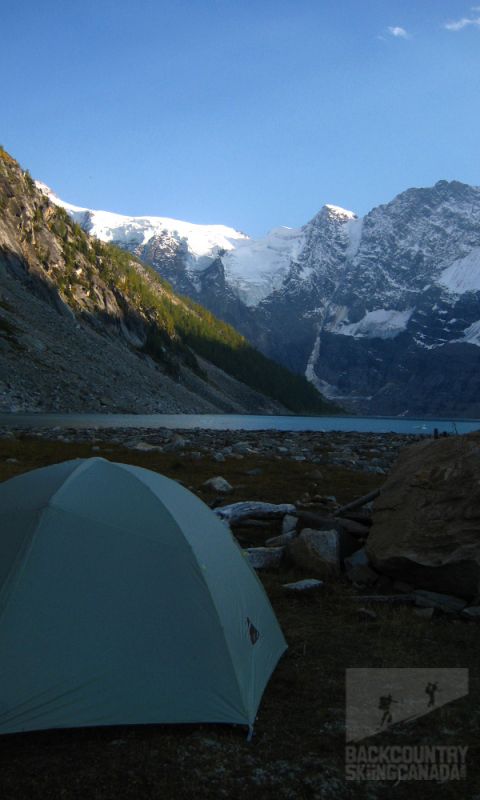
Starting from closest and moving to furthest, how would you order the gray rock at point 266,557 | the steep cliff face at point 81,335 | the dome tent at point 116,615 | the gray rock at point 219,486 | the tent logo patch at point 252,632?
the dome tent at point 116,615
the tent logo patch at point 252,632
the gray rock at point 266,557
the gray rock at point 219,486
the steep cliff face at point 81,335

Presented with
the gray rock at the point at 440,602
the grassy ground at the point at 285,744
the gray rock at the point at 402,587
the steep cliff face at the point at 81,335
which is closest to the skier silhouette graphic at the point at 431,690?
the grassy ground at the point at 285,744

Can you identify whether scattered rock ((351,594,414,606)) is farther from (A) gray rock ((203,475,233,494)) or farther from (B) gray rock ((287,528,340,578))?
(A) gray rock ((203,475,233,494))

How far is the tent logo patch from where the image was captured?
19.5 ft

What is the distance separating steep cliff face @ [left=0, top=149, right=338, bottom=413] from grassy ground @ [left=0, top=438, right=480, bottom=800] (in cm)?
5805

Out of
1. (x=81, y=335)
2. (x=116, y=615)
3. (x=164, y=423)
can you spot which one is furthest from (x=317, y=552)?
(x=81, y=335)

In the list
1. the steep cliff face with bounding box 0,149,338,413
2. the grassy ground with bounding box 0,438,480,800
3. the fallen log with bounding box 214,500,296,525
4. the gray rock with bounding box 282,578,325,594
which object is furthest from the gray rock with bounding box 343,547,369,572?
the steep cliff face with bounding box 0,149,338,413

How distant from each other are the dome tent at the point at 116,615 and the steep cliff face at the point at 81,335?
57613mm

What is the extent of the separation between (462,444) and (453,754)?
5696 mm

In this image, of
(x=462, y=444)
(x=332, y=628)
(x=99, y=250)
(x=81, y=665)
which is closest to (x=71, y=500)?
(x=81, y=665)

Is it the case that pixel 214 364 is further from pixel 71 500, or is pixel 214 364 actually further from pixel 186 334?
pixel 71 500

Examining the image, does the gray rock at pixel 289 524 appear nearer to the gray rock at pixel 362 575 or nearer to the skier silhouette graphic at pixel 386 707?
the gray rock at pixel 362 575

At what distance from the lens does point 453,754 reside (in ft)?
15.1

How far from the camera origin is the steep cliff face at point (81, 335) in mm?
70375

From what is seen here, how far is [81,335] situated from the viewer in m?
90.2
